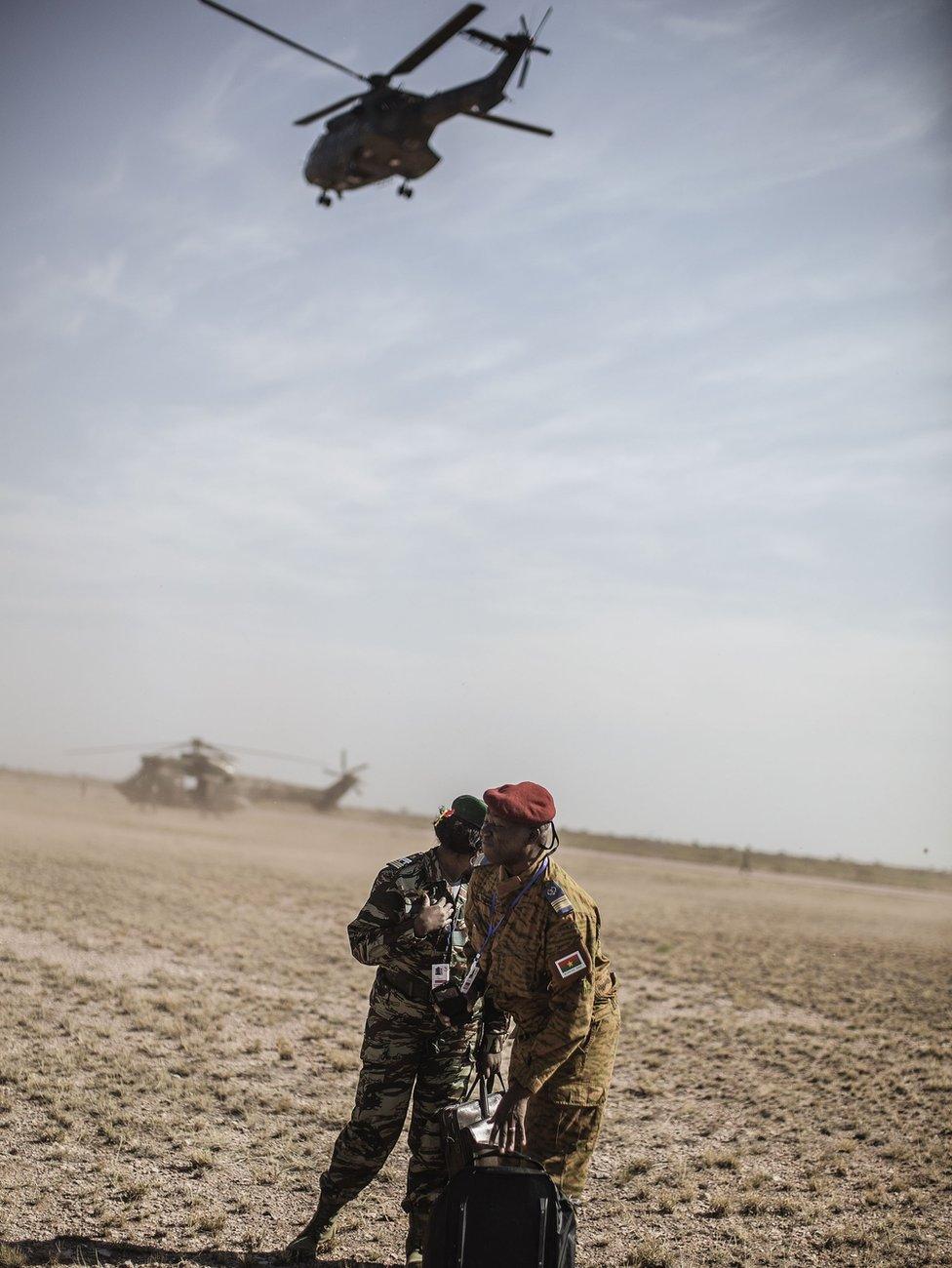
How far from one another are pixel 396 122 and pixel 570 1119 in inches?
525

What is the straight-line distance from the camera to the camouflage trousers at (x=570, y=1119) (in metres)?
3.64

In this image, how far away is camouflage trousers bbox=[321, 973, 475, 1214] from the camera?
174 inches

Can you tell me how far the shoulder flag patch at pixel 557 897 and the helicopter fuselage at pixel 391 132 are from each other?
12623 millimetres

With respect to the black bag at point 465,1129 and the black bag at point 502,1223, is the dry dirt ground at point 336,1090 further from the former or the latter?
the black bag at point 502,1223

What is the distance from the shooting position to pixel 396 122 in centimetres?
1353

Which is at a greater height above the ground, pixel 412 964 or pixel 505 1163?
pixel 412 964

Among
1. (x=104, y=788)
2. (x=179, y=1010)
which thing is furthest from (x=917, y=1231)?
(x=104, y=788)

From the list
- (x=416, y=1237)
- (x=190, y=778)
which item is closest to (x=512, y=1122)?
(x=416, y=1237)

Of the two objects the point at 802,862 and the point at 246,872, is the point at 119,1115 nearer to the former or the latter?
the point at 246,872

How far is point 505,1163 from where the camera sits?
340 cm

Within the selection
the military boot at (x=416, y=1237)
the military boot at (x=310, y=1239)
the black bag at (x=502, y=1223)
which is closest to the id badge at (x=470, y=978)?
the black bag at (x=502, y=1223)

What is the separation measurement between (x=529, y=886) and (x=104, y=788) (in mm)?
70556

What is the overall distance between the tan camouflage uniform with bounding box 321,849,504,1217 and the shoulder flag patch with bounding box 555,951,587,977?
0.94m

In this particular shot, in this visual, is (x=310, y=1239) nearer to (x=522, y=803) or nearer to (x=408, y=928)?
(x=408, y=928)
